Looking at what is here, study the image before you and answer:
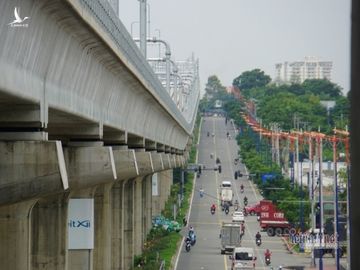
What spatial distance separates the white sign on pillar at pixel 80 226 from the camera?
32.2 meters

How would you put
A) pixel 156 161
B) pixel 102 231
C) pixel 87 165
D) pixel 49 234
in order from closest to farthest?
pixel 87 165 → pixel 49 234 → pixel 102 231 → pixel 156 161

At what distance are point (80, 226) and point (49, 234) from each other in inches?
101

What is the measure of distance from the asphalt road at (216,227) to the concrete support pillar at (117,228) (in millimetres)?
5073

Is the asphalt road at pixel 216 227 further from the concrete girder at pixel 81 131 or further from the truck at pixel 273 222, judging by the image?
the concrete girder at pixel 81 131

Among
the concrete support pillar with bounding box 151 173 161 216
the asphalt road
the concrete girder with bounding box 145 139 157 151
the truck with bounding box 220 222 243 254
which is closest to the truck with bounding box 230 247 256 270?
the asphalt road

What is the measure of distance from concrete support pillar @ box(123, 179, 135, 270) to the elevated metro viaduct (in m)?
9.92

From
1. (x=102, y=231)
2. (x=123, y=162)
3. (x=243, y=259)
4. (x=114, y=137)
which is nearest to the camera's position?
(x=123, y=162)

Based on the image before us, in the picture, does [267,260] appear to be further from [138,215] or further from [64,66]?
[64,66]

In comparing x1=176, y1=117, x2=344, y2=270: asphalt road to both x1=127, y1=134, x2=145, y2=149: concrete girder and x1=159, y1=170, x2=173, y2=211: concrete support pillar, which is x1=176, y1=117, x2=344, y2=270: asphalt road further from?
x1=127, y1=134, x2=145, y2=149: concrete girder

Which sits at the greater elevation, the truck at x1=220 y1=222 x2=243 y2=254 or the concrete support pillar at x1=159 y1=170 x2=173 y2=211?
the concrete support pillar at x1=159 y1=170 x2=173 y2=211

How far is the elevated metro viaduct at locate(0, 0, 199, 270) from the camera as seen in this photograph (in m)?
15.9

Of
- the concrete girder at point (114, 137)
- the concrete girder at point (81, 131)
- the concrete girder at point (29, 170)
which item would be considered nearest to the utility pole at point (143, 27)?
the concrete girder at point (114, 137)

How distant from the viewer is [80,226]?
32.2 meters

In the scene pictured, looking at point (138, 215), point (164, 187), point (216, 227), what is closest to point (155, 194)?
point (216, 227)
